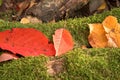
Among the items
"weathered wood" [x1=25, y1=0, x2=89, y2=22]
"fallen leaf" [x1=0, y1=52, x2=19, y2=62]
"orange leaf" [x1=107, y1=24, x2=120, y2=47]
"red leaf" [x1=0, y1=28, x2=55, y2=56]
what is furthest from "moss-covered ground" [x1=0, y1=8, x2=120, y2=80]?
"weathered wood" [x1=25, y1=0, x2=89, y2=22]

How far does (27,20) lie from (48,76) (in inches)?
58.8

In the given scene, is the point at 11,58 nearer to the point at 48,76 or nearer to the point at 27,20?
the point at 48,76

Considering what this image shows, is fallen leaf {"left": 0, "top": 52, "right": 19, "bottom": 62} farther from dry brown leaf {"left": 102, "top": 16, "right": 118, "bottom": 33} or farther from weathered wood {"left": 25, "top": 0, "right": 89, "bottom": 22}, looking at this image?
weathered wood {"left": 25, "top": 0, "right": 89, "bottom": 22}

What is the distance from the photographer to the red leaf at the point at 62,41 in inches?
98.3

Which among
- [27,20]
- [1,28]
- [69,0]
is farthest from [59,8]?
[1,28]

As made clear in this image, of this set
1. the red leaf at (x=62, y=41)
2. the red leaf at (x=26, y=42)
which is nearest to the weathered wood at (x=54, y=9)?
the red leaf at (x=62, y=41)

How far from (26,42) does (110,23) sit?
755 millimetres

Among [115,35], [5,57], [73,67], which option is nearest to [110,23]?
[115,35]

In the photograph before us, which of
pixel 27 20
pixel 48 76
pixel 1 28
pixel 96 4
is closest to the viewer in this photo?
pixel 48 76

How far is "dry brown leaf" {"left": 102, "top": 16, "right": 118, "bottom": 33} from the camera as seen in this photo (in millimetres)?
2727

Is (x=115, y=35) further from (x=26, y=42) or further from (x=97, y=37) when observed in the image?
(x=26, y=42)

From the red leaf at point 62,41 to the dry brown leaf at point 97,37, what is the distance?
0.60 feet

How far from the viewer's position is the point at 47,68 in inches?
88.5

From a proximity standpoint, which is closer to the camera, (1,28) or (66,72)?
(66,72)
